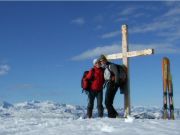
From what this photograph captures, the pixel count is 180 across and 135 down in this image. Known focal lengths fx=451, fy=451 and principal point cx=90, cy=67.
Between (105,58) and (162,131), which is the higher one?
(105,58)

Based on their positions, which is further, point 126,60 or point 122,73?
point 126,60

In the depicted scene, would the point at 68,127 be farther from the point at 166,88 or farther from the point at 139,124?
the point at 166,88

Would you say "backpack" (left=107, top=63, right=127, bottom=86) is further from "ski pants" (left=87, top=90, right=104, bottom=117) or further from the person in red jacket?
"ski pants" (left=87, top=90, right=104, bottom=117)

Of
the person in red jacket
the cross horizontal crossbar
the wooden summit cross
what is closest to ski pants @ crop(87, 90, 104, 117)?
the person in red jacket

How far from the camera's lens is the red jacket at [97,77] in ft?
54.0

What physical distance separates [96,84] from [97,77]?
278 millimetres

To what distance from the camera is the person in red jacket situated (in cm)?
1645

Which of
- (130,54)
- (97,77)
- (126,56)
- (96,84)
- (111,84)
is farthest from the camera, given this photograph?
(126,56)

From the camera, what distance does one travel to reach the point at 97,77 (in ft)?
54.3

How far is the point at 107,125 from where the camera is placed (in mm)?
10898

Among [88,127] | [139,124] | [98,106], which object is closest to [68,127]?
[88,127]

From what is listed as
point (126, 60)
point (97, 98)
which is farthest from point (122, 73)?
point (97, 98)

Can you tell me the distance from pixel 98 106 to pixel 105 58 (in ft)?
5.82

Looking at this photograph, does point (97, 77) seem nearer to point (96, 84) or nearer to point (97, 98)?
point (96, 84)
